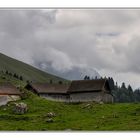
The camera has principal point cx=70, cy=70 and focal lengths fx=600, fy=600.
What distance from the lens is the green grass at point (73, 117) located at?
111 ft

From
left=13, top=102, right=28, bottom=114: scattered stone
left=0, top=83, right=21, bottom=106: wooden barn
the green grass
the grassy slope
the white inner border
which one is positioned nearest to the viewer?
the white inner border

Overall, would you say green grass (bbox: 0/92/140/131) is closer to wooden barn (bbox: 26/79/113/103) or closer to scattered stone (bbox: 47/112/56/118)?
scattered stone (bbox: 47/112/56/118)

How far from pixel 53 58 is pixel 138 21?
5.25 meters

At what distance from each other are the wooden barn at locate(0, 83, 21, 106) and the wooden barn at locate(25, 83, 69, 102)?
3.18 metres

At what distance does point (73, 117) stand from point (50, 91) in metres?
13.5

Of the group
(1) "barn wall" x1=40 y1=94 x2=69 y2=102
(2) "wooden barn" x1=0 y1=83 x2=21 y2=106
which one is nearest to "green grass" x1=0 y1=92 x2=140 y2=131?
(2) "wooden barn" x1=0 y1=83 x2=21 y2=106

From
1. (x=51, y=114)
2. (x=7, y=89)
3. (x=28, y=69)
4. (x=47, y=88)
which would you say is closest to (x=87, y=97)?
(x=47, y=88)

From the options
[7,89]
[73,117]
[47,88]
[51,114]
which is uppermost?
[47,88]

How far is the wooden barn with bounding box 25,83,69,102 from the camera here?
52.1 metres

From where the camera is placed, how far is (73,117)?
130ft
